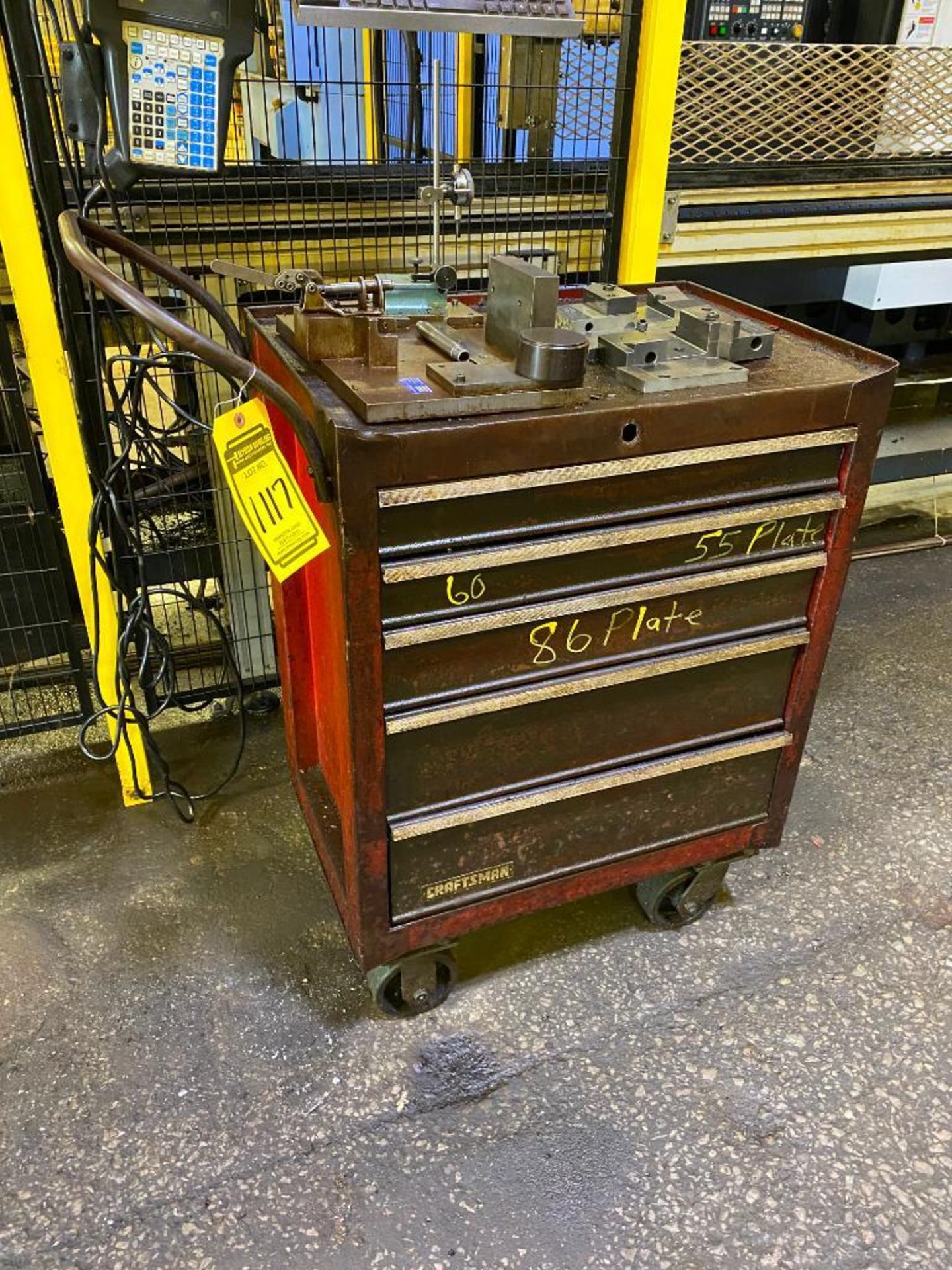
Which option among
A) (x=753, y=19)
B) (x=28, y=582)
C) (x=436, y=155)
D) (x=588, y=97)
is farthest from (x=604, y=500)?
(x=753, y=19)

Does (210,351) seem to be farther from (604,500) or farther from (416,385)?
(604,500)

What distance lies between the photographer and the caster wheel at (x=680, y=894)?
1583mm

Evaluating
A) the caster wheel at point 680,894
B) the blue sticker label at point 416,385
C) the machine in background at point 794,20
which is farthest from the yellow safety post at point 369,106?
the caster wheel at point 680,894

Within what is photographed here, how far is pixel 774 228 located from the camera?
2.17 metres

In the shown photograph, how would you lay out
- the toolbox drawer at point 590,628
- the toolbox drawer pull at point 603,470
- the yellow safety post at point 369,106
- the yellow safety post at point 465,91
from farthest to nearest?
the yellow safety post at point 465,91, the yellow safety post at point 369,106, the toolbox drawer at point 590,628, the toolbox drawer pull at point 603,470

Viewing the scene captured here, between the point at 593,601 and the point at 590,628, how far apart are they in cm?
5

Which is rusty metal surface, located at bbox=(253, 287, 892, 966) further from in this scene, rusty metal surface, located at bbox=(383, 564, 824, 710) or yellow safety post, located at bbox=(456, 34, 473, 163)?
yellow safety post, located at bbox=(456, 34, 473, 163)

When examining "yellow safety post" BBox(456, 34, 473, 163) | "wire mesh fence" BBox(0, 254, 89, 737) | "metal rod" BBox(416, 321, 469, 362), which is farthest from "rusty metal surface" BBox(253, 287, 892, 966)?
"yellow safety post" BBox(456, 34, 473, 163)

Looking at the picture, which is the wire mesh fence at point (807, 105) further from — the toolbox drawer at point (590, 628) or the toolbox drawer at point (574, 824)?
the toolbox drawer at point (574, 824)

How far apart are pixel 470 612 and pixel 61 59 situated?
96 centimetres

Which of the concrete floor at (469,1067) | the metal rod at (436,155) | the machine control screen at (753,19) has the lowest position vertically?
the concrete floor at (469,1067)

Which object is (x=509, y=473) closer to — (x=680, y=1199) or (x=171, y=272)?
(x=171, y=272)

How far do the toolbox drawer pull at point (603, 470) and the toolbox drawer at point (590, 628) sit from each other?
0.16 m

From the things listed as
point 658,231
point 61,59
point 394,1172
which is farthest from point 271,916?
point 658,231
